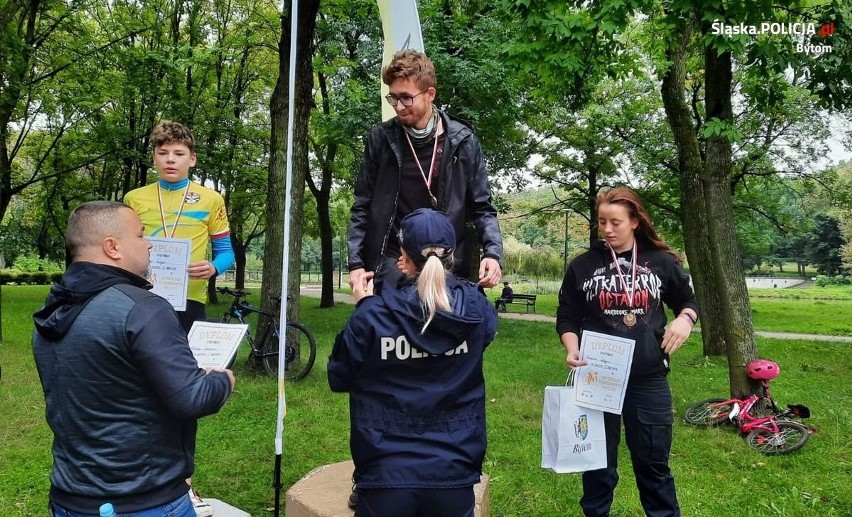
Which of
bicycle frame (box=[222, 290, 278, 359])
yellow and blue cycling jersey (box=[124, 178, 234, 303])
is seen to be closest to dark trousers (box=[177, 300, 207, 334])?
yellow and blue cycling jersey (box=[124, 178, 234, 303])

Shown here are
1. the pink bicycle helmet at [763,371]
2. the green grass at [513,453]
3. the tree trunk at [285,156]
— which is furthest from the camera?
the tree trunk at [285,156]

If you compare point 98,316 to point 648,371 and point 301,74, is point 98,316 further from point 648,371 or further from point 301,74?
point 301,74

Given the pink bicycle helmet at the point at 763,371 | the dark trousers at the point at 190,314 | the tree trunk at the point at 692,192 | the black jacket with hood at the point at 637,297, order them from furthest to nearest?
the tree trunk at the point at 692,192 < the pink bicycle helmet at the point at 763,371 < the dark trousers at the point at 190,314 < the black jacket with hood at the point at 637,297

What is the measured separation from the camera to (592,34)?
6.57m

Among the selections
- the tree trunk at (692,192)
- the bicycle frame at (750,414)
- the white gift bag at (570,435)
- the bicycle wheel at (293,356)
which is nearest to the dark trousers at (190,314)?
the white gift bag at (570,435)

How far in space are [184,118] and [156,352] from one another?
48.6ft

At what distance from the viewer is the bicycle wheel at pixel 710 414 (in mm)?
6039

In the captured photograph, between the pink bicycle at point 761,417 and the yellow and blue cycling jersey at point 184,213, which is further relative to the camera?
the pink bicycle at point 761,417

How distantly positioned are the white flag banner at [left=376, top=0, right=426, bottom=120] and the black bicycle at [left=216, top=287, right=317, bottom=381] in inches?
172

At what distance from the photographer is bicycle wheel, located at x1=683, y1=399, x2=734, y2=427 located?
6.04 m

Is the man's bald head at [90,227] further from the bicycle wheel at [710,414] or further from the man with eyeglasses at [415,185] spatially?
the bicycle wheel at [710,414]

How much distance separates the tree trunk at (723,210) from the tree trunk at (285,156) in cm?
455

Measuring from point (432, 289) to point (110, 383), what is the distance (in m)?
1.06

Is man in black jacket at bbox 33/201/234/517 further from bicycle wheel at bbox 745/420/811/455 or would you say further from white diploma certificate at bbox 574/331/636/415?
bicycle wheel at bbox 745/420/811/455
